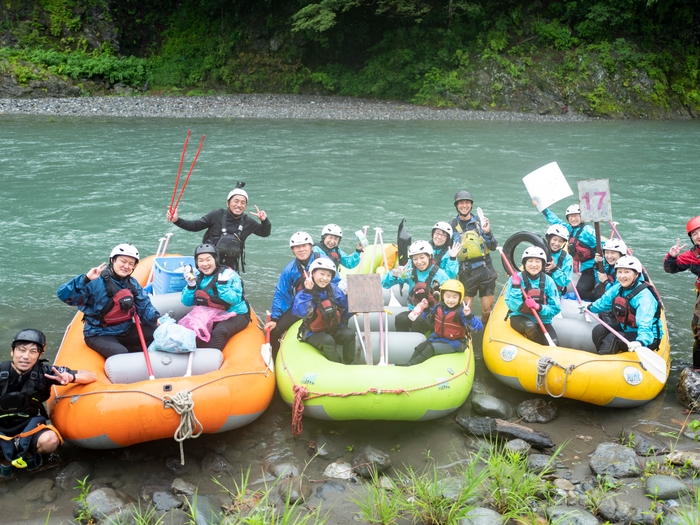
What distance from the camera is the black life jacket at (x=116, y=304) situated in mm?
4312

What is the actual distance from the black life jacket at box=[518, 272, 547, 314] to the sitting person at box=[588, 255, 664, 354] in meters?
0.51

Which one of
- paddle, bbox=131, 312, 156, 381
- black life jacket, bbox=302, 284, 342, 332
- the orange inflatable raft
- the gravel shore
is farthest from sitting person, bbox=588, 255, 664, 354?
the gravel shore

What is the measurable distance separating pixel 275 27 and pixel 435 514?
22.2 metres

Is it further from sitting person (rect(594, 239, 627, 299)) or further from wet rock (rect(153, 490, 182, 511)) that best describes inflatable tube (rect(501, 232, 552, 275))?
wet rock (rect(153, 490, 182, 511))

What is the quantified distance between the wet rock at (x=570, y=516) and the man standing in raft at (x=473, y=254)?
2.82m

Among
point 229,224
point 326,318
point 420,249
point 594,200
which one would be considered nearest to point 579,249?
point 594,200

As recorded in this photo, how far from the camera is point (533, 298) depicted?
5.00 metres

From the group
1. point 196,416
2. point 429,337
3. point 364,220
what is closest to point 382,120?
point 364,220

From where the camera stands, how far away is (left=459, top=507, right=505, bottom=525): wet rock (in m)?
3.06

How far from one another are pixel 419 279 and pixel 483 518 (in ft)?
8.24

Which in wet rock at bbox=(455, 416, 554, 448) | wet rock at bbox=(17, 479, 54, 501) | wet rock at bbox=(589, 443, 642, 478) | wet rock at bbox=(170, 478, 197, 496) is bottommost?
wet rock at bbox=(17, 479, 54, 501)

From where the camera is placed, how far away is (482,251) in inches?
235

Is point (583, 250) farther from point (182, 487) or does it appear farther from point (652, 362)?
point (182, 487)

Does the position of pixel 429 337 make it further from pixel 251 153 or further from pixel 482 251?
pixel 251 153
